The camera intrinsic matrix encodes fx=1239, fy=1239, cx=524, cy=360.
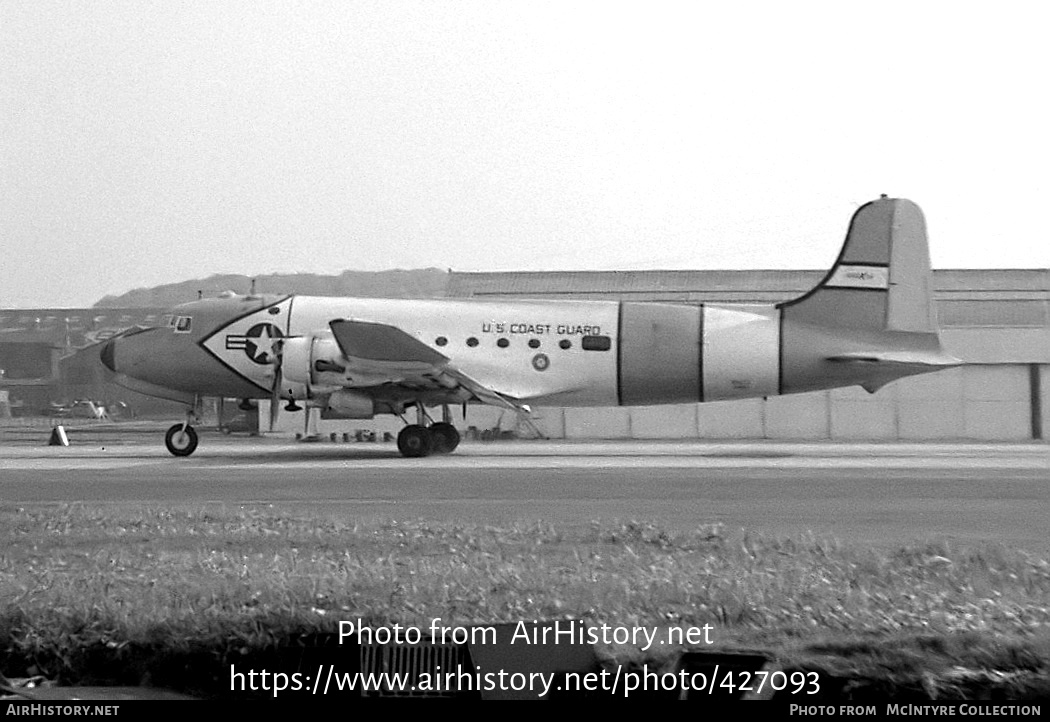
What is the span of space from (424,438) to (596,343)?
15.4ft

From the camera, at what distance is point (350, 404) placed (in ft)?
93.4

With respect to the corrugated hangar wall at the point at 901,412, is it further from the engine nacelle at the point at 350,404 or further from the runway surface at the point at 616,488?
the engine nacelle at the point at 350,404

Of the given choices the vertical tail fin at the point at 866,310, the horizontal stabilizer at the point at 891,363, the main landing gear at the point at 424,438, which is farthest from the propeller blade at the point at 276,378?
the horizontal stabilizer at the point at 891,363

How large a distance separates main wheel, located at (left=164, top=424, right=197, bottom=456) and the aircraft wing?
4380 mm

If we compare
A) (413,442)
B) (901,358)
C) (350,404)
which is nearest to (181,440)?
(350,404)

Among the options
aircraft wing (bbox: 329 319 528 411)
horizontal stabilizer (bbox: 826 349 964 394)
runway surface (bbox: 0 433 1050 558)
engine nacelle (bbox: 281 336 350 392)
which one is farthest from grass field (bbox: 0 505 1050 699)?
horizontal stabilizer (bbox: 826 349 964 394)

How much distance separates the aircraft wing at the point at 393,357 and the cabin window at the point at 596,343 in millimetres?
2764

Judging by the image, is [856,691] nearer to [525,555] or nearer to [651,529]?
[525,555]

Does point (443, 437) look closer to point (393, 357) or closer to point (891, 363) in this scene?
point (393, 357)

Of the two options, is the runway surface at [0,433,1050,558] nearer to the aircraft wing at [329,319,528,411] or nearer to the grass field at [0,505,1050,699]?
the aircraft wing at [329,319,528,411]

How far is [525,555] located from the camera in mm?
11320

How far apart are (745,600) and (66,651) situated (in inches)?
175

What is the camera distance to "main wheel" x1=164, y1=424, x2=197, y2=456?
29.1m

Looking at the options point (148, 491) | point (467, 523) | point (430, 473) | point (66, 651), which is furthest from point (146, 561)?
point (430, 473)
